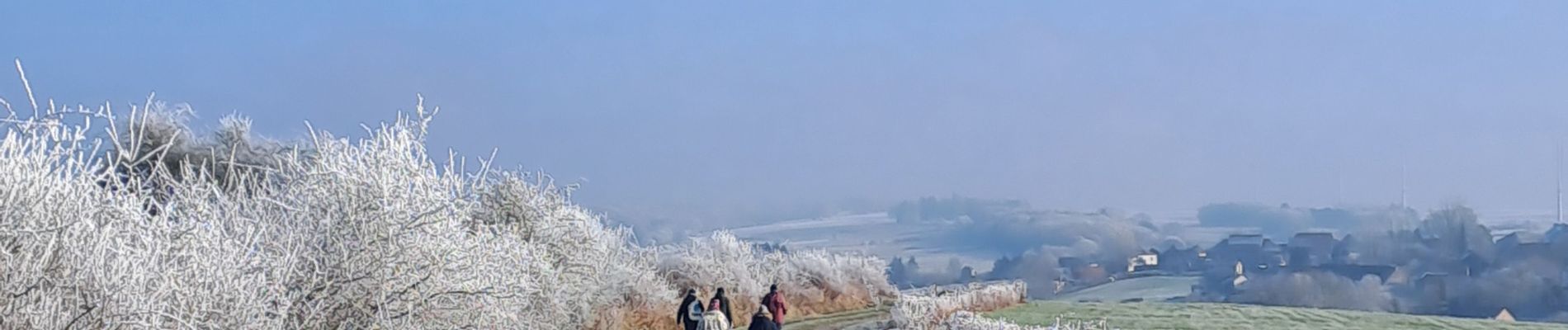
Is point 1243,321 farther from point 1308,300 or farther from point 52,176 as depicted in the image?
point 52,176

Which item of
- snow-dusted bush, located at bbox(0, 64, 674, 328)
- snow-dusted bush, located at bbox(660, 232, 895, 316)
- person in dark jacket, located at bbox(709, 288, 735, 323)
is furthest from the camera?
snow-dusted bush, located at bbox(660, 232, 895, 316)

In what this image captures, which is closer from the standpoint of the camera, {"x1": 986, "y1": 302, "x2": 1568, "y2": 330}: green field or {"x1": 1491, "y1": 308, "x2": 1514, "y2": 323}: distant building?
{"x1": 986, "y1": 302, "x2": 1568, "y2": 330}: green field

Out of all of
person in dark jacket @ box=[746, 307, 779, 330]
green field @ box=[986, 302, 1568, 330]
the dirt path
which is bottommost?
the dirt path

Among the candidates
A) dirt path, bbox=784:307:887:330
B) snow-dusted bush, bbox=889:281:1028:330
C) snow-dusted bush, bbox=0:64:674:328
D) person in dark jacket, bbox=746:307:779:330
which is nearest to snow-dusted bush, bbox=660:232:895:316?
dirt path, bbox=784:307:887:330

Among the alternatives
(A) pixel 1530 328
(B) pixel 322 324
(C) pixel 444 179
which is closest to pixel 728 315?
(C) pixel 444 179

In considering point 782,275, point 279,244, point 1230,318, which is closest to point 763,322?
point 279,244

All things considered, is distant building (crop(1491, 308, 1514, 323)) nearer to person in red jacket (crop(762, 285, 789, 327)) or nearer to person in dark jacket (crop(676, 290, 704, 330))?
person in red jacket (crop(762, 285, 789, 327))

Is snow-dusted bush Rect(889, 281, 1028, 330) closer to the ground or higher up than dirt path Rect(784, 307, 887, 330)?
higher up

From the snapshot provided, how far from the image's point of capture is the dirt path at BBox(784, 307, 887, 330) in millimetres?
27203

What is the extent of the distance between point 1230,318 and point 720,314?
9.75 m

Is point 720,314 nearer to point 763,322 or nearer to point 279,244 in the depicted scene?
point 763,322

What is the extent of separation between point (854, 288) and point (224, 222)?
23.6 m

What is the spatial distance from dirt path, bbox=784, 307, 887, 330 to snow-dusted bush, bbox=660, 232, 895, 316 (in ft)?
4.87

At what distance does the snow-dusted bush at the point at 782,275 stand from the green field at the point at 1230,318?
7458 millimetres
